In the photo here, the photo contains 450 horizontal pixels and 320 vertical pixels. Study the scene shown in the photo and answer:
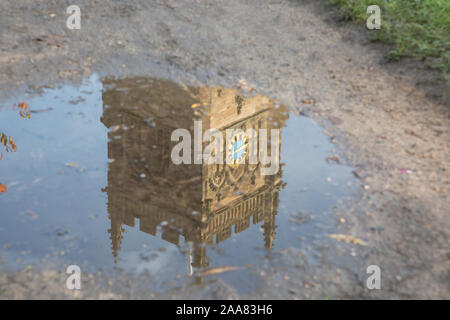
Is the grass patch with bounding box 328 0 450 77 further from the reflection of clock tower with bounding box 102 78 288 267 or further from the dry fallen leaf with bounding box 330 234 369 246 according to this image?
the dry fallen leaf with bounding box 330 234 369 246

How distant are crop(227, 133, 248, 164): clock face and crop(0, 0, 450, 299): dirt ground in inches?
38.2

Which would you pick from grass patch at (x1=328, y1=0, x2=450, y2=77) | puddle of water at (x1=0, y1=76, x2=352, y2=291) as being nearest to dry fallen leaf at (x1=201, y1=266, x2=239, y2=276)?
puddle of water at (x1=0, y1=76, x2=352, y2=291)

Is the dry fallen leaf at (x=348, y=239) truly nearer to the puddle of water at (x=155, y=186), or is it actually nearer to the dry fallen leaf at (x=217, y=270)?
the puddle of water at (x=155, y=186)

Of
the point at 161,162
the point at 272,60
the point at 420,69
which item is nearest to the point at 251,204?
the point at 161,162

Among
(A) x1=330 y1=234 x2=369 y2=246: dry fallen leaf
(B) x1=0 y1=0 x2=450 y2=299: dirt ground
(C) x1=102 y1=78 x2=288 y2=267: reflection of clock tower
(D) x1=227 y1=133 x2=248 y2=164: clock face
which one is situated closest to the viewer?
(B) x1=0 y1=0 x2=450 y2=299: dirt ground

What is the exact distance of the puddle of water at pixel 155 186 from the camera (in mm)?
4051

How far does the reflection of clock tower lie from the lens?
439 cm

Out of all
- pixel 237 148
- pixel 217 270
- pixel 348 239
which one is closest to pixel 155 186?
pixel 237 148

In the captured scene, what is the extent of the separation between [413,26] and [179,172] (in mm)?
4979

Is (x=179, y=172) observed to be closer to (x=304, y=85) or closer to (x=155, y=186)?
(x=155, y=186)

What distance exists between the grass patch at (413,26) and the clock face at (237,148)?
3.08 metres

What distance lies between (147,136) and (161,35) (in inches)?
115

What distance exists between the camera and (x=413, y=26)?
8086 mm

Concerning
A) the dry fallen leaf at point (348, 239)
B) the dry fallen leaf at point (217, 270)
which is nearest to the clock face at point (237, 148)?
the dry fallen leaf at point (348, 239)
